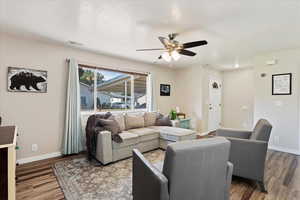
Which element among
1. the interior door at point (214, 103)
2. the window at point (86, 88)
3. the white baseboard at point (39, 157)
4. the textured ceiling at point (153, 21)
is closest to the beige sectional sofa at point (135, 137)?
the window at point (86, 88)

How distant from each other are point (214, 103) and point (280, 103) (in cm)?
219

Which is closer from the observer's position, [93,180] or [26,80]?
[93,180]

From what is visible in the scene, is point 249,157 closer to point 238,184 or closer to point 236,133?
point 238,184

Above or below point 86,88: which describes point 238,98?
below

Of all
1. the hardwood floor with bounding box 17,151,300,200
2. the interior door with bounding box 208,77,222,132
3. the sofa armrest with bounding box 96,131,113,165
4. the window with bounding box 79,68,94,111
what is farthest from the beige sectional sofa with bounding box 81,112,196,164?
the interior door with bounding box 208,77,222,132

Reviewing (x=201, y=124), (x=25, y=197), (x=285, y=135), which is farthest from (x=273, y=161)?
(x=25, y=197)

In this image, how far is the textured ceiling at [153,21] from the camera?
74.5 inches

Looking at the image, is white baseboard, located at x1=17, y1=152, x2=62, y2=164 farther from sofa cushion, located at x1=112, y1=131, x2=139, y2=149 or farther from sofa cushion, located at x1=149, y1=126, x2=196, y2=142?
sofa cushion, located at x1=149, y1=126, x2=196, y2=142

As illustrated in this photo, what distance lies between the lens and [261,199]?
1934mm

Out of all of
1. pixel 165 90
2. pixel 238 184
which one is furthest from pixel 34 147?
pixel 165 90

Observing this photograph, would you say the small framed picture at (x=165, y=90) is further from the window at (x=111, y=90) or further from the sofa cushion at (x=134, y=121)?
the sofa cushion at (x=134, y=121)

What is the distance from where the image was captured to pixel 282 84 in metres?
3.65

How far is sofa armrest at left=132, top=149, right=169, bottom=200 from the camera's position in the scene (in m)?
1.19

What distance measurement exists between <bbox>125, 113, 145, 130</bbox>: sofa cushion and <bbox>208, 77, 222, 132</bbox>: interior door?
8.81 ft
